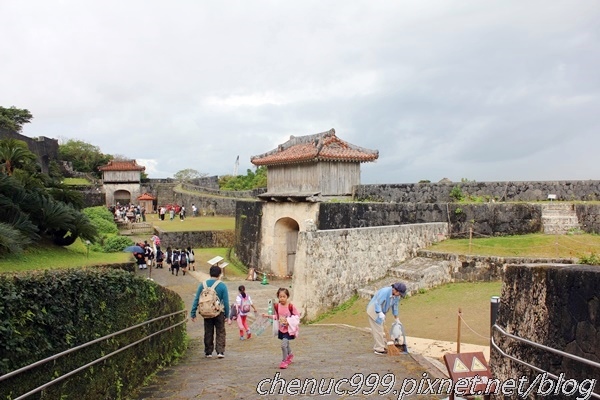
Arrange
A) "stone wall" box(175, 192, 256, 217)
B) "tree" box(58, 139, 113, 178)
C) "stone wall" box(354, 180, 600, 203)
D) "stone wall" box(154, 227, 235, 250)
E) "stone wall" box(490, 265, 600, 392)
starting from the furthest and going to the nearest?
1. "tree" box(58, 139, 113, 178)
2. "stone wall" box(175, 192, 256, 217)
3. "stone wall" box(154, 227, 235, 250)
4. "stone wall" box(354, 180, 600, 203)
5. "stone wall" box(490, 265, 600, 392)

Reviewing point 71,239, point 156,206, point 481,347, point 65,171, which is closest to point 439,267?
point 481,347

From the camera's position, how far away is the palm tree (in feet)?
55.4

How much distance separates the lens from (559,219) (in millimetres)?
16391

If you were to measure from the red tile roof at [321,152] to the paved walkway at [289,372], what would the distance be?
12.8 metres

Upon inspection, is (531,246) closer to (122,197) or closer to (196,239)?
(196,239)

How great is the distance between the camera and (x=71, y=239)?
16.8 metres

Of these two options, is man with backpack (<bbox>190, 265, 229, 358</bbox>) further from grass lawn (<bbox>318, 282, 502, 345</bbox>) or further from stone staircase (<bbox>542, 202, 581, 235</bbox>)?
stone staircase (<bbox>542, 202, 581, 235</bbox>)

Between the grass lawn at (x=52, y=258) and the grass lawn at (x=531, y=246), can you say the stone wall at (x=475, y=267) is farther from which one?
the grass lawn at (x=52, y=258)

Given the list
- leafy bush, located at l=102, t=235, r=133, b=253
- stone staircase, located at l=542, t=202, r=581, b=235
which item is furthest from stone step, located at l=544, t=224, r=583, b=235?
leafy bush, located at l=102, t=235, r=133, b=253

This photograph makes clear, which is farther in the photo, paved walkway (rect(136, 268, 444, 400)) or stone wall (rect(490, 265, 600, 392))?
paved walkway (rect(136, 268, 444, 400))

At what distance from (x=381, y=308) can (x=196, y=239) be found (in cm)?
2402

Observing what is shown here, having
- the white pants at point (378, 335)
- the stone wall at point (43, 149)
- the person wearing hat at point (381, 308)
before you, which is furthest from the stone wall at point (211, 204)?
the white pants at point (378, 335)

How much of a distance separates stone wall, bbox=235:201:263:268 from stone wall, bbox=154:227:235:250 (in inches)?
157

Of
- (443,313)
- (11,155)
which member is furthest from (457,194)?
(11,155)
